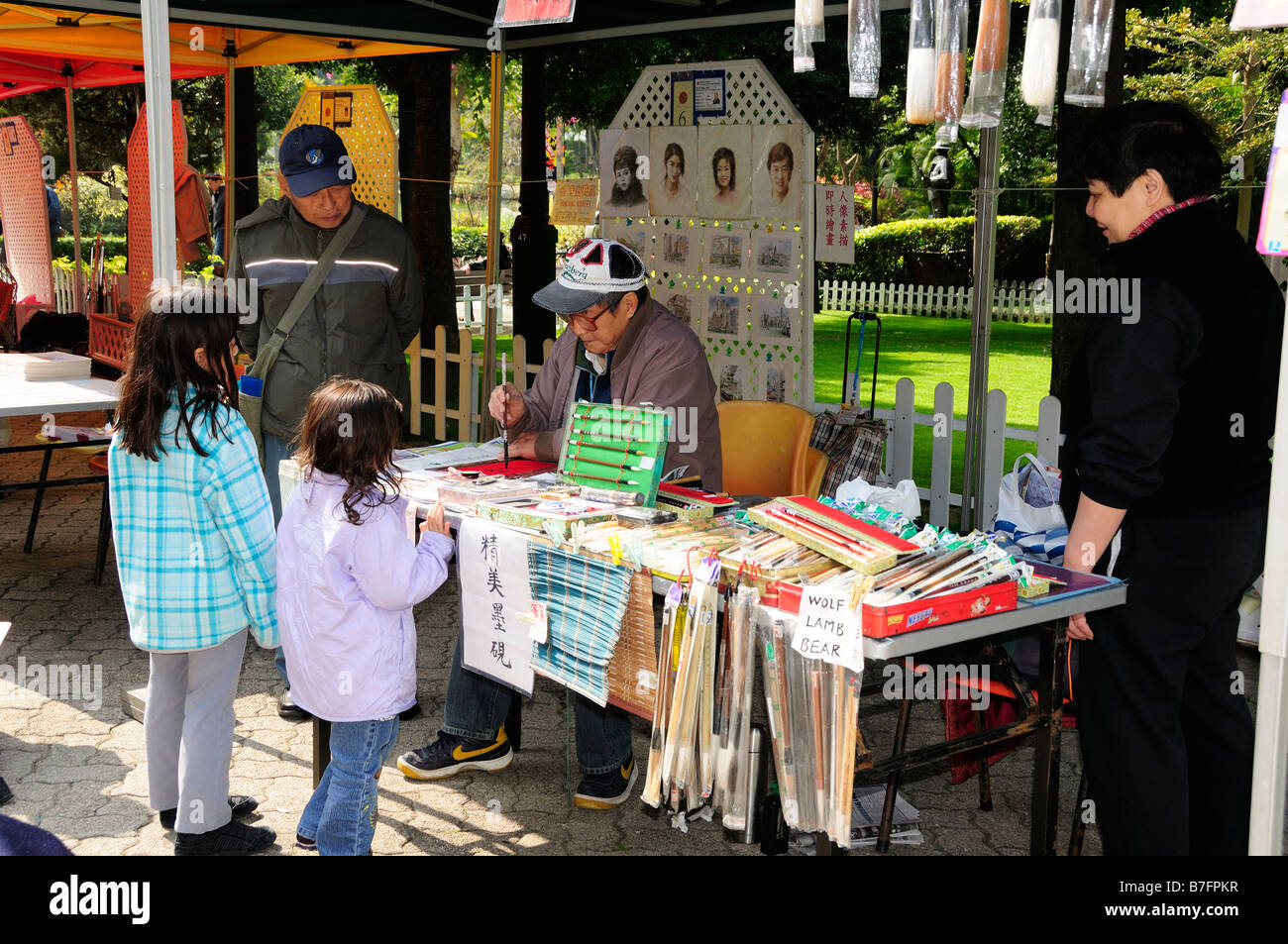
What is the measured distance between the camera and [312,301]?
470 cm

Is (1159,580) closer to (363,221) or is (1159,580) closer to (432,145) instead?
(363,221)

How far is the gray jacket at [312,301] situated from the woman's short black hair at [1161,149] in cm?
287

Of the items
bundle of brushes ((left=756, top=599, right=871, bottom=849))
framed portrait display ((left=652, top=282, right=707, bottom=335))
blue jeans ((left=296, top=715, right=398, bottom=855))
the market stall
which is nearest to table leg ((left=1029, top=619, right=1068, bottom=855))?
the market stall

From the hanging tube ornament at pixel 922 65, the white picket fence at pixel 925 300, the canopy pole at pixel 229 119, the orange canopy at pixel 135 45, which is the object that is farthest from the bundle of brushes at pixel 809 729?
the white picket fence at pixel 925 300

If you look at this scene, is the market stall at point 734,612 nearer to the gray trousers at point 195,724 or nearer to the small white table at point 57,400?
the gray trousers at point 195,724

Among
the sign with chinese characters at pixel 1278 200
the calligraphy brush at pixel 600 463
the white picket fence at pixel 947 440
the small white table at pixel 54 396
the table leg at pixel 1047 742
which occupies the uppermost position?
the sign with chinese characters at pixel 1278 200

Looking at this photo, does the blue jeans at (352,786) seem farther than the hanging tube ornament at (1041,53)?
Yes

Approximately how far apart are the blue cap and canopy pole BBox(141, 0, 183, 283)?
1.52 feet

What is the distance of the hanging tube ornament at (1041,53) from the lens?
9.06 feet

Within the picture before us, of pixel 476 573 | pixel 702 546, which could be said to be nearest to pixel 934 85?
pixel 702 546

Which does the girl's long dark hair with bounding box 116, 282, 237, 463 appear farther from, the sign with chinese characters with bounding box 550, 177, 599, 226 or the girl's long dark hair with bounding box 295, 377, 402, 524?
the sign with chinese characters with bounding box 550, 177, 599, 226

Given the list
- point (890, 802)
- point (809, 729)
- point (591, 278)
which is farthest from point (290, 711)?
point (809, 729)

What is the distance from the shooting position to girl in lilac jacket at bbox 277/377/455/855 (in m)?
2.99

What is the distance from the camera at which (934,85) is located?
2881 millimetres
